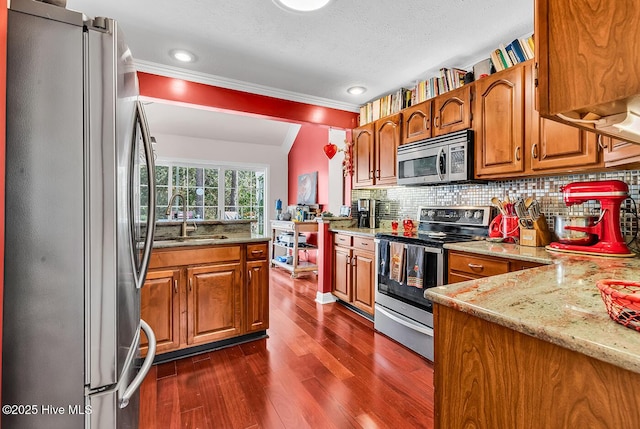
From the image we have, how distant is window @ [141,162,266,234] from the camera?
18.5 ft

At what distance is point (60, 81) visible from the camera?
0.77 metres

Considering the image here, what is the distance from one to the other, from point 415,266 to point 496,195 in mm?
977

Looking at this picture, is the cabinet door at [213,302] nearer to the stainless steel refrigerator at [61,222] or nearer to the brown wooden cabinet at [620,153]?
the stainless steel refrigerator at [61,222]

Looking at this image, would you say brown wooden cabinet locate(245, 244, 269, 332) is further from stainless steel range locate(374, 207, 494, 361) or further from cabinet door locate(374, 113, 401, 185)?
cabinet door locate(374, 113, 401, 185)

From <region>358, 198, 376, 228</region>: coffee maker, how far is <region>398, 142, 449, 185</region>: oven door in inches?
29.1

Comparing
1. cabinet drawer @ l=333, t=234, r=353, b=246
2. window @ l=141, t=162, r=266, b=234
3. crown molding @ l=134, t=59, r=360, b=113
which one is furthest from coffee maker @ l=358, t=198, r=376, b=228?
window @ l=141, t=162, r=266, b=234

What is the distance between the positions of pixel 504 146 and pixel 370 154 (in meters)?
1.51

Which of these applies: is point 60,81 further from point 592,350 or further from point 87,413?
point 592,350

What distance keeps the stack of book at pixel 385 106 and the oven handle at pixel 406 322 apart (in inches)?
79.4

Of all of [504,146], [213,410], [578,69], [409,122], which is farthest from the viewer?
[409,122]

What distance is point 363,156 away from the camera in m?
3.69

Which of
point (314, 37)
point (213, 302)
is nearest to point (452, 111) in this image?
point (314, 37)

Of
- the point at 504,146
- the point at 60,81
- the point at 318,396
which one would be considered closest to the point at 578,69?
the point at 60,81

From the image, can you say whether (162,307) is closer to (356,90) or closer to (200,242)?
(200,242)
